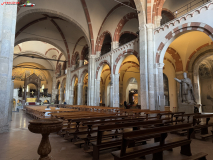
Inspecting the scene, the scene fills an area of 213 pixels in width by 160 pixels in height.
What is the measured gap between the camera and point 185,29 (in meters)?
7.95

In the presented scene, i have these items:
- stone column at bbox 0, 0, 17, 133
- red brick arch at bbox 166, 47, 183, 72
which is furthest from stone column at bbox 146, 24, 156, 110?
stone column at bbox 0, 0, 17, 133

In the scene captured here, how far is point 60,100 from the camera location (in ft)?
86.2

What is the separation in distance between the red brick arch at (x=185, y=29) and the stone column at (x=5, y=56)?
756 centimetres

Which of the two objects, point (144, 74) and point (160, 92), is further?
point (144, 74)

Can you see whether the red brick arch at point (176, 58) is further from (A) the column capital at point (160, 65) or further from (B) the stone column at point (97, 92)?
(B) the stone column at point (97, 92)

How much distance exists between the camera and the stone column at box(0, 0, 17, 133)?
5320 millimetres

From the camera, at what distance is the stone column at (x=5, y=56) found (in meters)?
5.32

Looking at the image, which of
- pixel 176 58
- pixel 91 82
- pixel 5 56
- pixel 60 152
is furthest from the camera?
pixel 91 82

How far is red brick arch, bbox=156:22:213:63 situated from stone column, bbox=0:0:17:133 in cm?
756

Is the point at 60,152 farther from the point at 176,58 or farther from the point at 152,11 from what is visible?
the point at 176,58

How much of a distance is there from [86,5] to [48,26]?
23.3ft

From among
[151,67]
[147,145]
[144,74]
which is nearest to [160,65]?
[151,67]

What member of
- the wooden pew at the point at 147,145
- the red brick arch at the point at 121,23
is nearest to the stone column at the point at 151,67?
the red brick arch at the point at 121,23

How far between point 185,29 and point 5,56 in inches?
330
